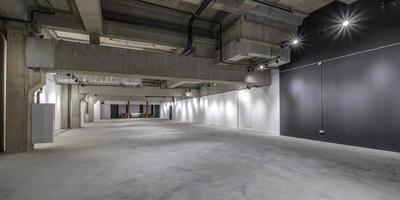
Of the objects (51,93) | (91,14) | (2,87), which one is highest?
(91,14)

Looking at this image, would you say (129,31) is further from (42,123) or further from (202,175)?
(202,175)

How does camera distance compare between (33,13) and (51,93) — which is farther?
(51,93)

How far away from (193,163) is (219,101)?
9.55 metres

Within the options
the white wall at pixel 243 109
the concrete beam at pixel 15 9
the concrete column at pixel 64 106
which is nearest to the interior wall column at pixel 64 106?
the concrete column at pixel 64 106

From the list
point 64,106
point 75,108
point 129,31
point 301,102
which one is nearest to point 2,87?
point 129,31

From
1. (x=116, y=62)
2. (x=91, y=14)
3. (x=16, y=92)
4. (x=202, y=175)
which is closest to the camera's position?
(x=202, y=175)

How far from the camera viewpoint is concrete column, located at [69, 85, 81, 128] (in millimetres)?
12031

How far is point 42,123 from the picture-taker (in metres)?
5.38

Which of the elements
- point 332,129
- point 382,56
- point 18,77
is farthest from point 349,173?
point 18,77

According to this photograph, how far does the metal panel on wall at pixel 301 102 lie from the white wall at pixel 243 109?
17.9 inches

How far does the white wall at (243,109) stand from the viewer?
860 centimetres

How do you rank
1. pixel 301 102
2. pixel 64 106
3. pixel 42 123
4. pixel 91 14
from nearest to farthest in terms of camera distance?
pixel 91 14 → pixel 42 123 → pixel 301 102 → pixel 64 106

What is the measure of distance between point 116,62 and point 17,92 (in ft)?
8.32

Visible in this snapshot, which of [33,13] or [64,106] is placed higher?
[33,13]
